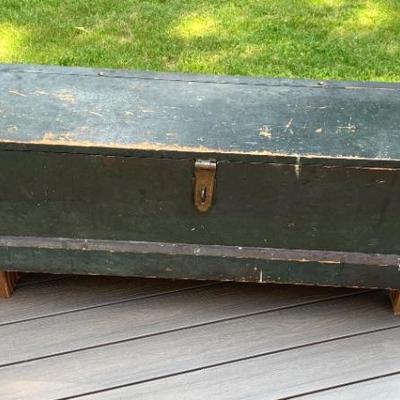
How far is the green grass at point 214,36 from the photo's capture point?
9.39ft

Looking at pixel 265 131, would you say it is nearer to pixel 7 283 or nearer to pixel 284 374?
pixel 284 374

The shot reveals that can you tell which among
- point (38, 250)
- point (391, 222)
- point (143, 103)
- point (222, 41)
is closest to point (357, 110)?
point (391, 222)

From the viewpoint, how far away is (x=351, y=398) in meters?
1.64

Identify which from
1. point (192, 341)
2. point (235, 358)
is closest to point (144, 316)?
point (192, 341)

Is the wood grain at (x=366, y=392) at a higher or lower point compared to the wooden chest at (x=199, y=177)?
lower

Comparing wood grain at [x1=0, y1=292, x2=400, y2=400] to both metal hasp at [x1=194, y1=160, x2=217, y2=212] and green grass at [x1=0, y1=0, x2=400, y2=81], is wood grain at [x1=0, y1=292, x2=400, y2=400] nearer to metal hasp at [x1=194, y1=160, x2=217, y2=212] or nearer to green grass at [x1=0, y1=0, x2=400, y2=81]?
metal hasp at [x1=194, y1=160, x2=217, y2=212]

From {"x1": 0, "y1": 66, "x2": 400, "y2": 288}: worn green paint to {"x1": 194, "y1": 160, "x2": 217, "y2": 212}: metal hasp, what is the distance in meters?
0.02

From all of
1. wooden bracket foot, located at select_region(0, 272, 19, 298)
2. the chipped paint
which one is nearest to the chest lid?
the chipped paint

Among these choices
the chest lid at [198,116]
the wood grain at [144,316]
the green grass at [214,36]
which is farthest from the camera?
the green grass at [214,36]

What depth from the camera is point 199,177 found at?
1.59 m

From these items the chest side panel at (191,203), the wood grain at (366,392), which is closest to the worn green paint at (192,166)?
the chest side panel at (191,203)

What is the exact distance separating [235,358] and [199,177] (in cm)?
48

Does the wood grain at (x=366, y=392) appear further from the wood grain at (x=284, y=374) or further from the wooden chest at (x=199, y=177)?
the wooden chest at (x=199, y=177)

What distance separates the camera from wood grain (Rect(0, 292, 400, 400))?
5.47 ft
